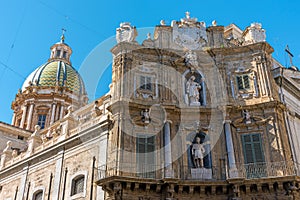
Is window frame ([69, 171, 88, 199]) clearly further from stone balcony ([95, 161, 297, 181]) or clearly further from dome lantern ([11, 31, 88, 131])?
dome lantern ([11, 31, 88, 131])

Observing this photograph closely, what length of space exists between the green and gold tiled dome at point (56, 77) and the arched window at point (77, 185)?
102 feet

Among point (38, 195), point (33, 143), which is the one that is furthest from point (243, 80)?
point (33, 143)

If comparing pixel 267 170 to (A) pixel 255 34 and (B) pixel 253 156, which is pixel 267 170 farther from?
(A) pixel 255 34

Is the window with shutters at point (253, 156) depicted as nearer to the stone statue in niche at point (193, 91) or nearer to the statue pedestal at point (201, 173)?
the statue pedestal at point (201, 173)

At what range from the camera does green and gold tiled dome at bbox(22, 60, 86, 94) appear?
169ft

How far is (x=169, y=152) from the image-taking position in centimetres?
1988

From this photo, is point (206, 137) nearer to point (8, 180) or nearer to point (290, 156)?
point (290, 156)

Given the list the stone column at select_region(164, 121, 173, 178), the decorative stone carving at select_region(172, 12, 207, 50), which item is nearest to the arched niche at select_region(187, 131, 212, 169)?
the stone column at select_region(164, 121, 173, 178)

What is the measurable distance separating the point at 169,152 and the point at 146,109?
9.74ft

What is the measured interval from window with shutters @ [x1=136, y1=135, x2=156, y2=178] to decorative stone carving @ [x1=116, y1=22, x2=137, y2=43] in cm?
695

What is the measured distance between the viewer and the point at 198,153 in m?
20.1

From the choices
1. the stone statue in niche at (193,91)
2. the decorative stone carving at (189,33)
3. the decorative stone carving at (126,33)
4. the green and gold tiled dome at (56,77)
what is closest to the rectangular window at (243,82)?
the stone statue in niche at (193,91)

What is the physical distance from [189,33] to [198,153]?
28.5ft

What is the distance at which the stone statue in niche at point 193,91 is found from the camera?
22.1 m
